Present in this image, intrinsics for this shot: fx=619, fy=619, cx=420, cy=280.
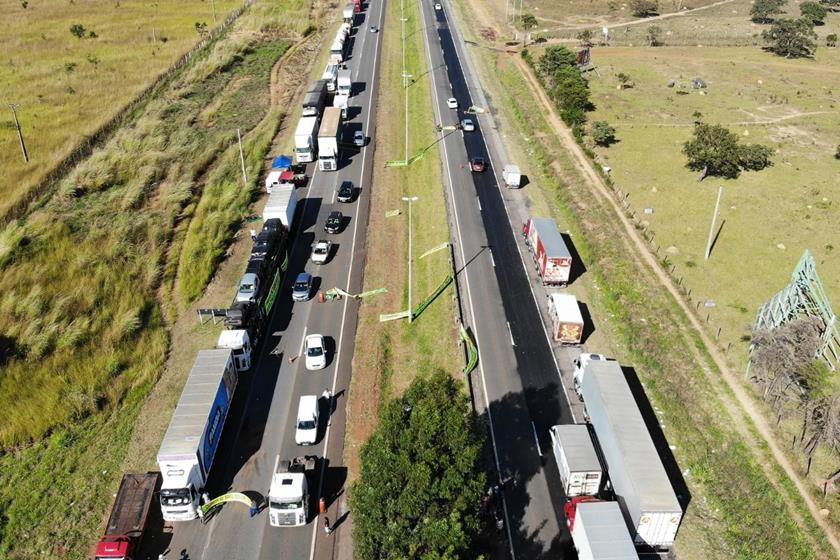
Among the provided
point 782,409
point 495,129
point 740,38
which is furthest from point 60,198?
point 740,38

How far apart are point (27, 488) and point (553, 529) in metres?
33.3

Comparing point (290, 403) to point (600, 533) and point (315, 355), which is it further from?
point (600, 533)

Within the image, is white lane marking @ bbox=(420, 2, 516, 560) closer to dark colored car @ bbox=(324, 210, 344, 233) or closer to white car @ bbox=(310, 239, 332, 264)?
dark colored car @ bbox=(324, 210, 344, 233)

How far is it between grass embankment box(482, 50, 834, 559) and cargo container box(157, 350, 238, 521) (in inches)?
1140

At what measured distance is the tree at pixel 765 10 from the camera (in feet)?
516

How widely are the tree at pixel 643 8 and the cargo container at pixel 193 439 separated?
15626 cm

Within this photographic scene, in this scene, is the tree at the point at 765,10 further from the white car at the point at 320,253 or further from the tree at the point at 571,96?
the white car at the point at 320,253

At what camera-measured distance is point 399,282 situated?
60.0m

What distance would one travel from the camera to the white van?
4225 cm

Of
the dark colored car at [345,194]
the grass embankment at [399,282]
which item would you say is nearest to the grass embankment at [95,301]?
the dark colored car at [345,194]

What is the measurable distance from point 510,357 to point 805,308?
23955mm

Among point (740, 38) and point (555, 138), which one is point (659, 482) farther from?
point (740, 38)

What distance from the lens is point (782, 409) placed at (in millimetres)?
44250

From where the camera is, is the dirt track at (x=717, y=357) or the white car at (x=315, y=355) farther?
the white car at (x=315, y=355)
